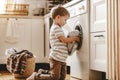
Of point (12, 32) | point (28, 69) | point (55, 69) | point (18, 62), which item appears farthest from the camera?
point (12, 32)

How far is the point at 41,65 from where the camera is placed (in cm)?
436

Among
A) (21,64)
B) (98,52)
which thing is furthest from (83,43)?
(21,64)

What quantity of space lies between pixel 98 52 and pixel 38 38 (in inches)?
76.8

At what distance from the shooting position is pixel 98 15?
2361 millimetres

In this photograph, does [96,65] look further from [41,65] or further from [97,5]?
[41,65]

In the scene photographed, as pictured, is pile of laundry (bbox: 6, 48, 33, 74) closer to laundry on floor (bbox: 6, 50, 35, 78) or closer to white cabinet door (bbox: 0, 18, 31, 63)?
laundry on floor (bbox: 6, 50, 35, 78)

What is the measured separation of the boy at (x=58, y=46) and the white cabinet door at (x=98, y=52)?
269 millimetres

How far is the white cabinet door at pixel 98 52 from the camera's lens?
2.23m

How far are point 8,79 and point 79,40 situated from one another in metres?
0.87

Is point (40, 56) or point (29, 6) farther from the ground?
point (29, 6)

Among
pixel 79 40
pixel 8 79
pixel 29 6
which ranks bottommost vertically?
pixel 8 79

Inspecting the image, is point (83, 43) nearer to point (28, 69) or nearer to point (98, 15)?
point (98, 15)

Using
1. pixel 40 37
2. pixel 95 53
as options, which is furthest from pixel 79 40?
pixel 40 37

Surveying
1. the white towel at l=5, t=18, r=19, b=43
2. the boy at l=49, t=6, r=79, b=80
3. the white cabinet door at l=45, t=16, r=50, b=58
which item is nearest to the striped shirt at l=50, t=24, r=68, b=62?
the boy at l=49, t=6, r=79, b=80
